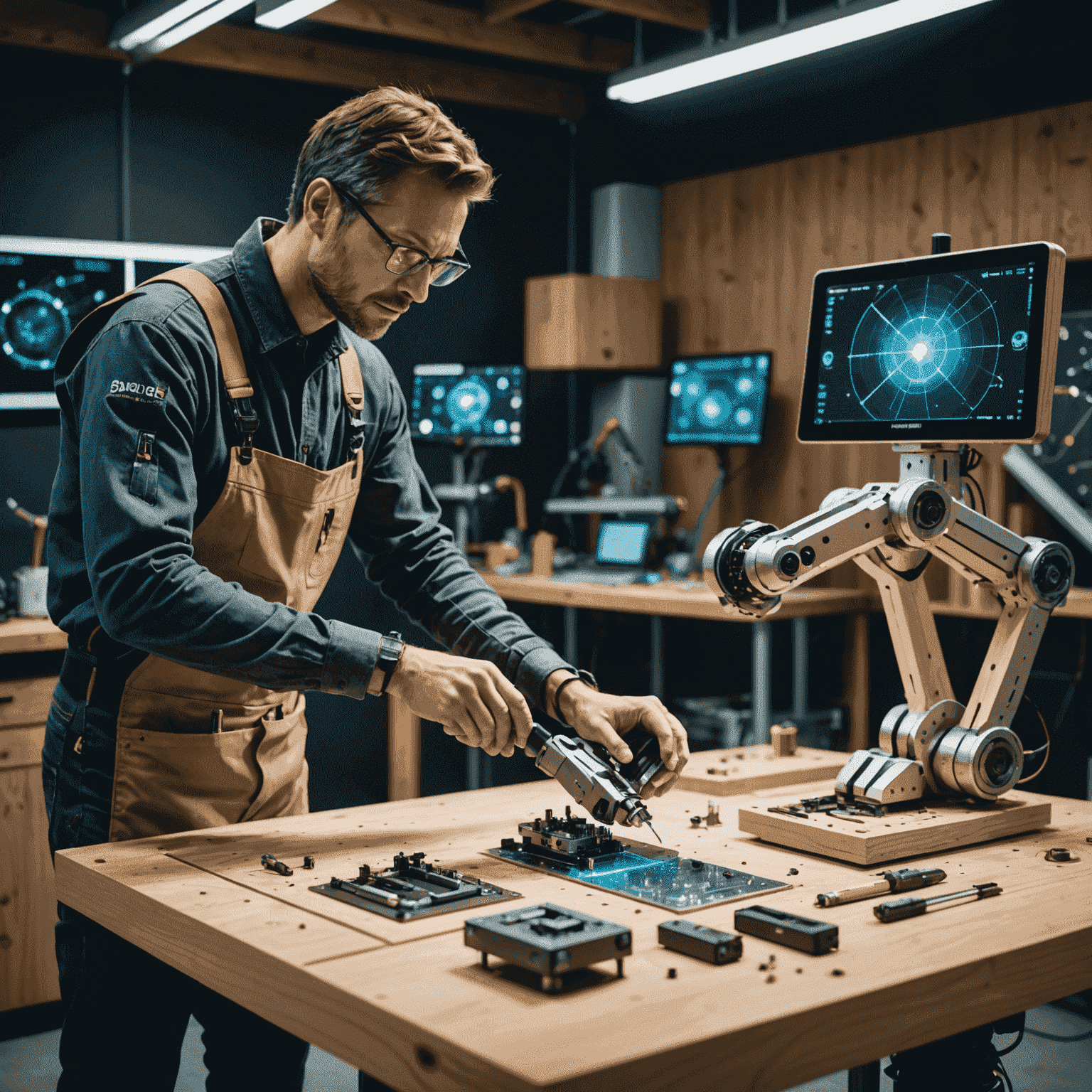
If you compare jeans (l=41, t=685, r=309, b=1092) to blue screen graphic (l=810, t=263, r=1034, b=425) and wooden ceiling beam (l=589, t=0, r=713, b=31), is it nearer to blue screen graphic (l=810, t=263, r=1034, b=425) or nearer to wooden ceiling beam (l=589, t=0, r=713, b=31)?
blue screen graphic (l=810, t=263, r=1034, b=425)

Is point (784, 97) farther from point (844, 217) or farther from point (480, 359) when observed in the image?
point (480, 359)

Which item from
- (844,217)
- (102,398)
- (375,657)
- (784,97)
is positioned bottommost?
(375,657)

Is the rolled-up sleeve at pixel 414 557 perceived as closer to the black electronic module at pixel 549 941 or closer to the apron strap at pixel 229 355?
the apron strap at pixel 229 355

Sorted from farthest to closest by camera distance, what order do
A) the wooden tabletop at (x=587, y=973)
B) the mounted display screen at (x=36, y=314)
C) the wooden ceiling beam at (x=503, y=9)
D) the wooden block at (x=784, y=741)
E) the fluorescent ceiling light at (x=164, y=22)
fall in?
the wooden ceiling beam at (x=503, y=9)
the mounted display screen at (x=36, y=314)
the fluorescent ceiling light at (x=164, y=22)
the wooden block at (x=784, y=741)
the wooden tabletop at (x=587, y=973)

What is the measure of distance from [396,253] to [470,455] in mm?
3331

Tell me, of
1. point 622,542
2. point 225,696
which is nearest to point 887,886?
point 225,696

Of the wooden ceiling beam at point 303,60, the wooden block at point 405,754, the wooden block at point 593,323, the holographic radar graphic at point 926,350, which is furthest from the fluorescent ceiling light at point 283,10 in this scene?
the holographic radar graphic at point 926,350

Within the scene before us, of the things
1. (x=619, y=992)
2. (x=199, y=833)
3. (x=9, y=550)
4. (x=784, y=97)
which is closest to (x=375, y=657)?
(x=199, y=833)

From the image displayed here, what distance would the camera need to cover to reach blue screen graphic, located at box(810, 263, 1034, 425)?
171 centimetres

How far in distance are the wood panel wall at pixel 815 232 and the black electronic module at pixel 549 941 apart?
3.23 meters

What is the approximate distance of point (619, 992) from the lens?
1.08 m

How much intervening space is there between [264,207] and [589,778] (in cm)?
376

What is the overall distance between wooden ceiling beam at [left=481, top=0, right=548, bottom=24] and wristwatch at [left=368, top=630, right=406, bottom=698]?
3.35 metres

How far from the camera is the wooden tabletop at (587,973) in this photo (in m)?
0.99
